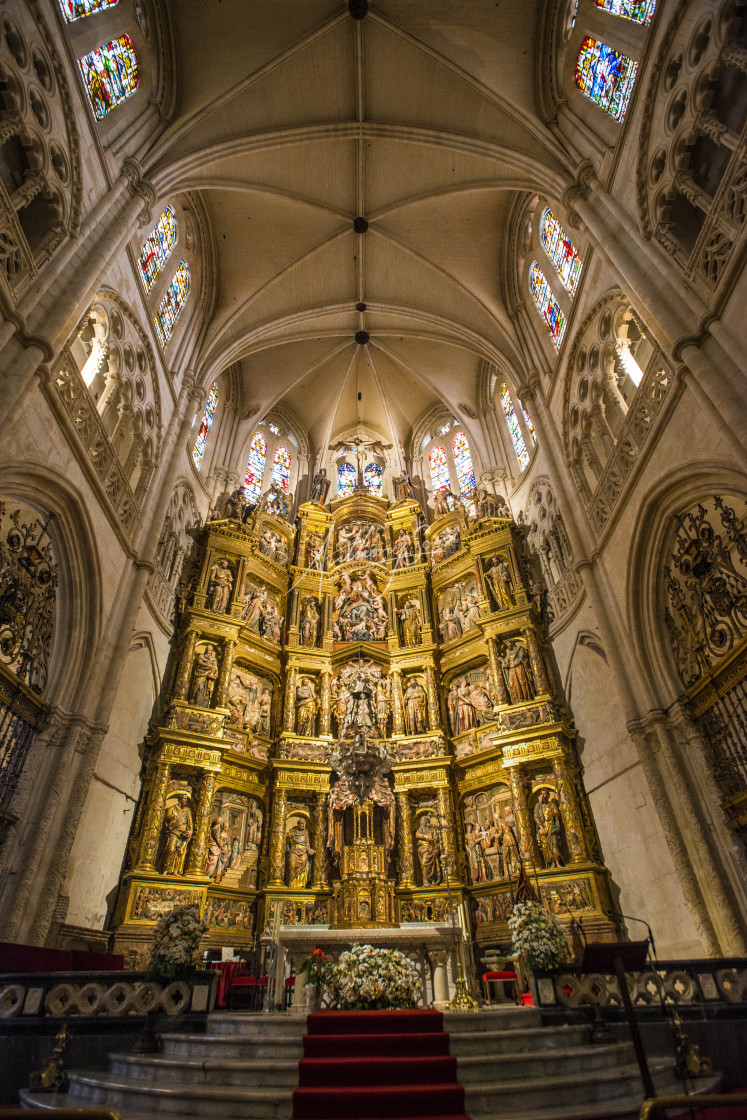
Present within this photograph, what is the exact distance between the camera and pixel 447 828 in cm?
1517

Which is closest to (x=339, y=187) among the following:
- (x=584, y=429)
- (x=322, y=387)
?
(x=322, y=387)

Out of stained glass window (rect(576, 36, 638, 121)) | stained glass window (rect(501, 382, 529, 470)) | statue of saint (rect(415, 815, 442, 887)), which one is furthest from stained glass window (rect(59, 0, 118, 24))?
statue of saint (rect(415, 815, 442, 887))

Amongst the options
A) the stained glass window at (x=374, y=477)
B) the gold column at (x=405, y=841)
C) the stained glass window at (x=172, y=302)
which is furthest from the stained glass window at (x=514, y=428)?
the stained glass window at (x=172, y=302)

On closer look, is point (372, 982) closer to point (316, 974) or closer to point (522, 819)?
point (316, 974)

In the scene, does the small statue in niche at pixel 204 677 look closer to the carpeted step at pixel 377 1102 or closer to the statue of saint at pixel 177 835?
the statue of saint at pixel 177 835

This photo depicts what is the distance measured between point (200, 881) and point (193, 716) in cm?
370

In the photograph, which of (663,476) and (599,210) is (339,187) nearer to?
(599,210)

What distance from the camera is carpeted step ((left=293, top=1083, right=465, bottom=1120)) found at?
5.05 m

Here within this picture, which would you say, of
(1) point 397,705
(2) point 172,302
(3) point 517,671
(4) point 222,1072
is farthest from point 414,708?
(2) point 172,302

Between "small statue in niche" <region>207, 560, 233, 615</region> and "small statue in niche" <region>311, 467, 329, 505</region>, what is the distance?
19.7ft

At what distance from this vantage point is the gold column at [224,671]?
1578cm

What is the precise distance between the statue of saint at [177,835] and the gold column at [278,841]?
7.02ft

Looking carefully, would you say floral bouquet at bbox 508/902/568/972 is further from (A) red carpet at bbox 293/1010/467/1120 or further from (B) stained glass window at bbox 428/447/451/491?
(B) stained glass window at bbox 428/447/451/491

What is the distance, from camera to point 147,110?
14641 mm
